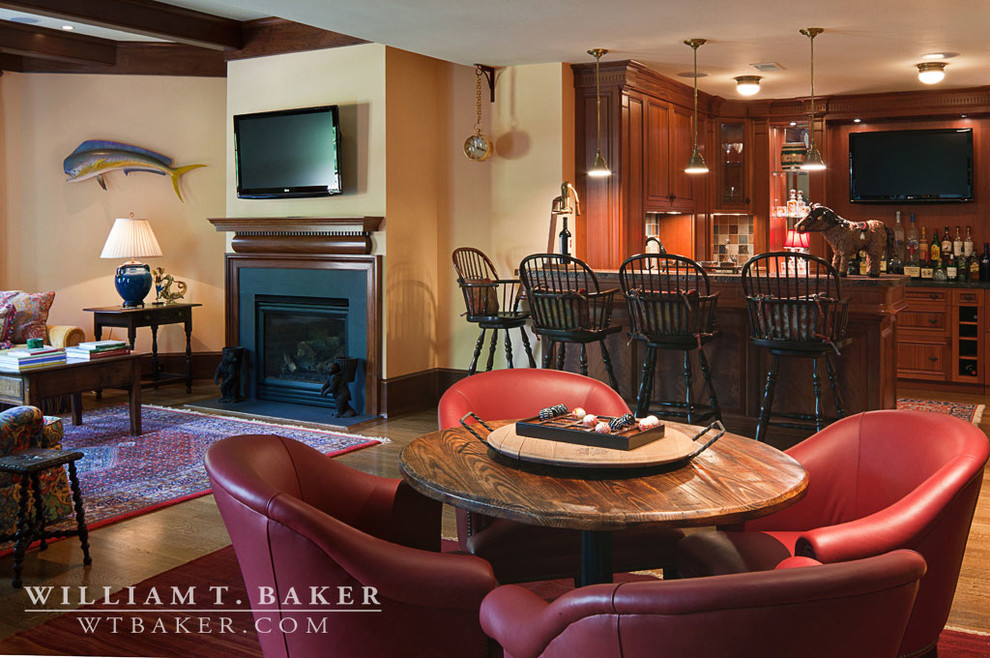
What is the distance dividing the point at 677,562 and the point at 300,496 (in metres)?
1.02

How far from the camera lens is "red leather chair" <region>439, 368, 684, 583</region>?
239cm

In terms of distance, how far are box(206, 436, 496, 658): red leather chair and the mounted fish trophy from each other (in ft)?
20.5

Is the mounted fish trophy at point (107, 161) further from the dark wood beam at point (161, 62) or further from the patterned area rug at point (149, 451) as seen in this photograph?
the patterned area rug at point (149, 451)

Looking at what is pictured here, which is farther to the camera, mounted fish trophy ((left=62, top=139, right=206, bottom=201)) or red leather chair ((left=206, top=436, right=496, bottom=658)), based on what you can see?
mounted fish trophy ((left=62, top=139, right=206, bottom=201))

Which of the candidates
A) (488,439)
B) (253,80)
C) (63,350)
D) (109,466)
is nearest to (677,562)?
(488,439)

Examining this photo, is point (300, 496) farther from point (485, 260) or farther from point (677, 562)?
point (485, 260)

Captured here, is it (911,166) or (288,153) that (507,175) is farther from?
(911,166)

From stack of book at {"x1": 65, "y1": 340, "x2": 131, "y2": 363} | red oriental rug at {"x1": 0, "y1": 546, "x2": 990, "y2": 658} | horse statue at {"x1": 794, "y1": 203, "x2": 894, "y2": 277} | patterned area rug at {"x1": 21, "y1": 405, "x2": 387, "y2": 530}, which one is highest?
horse statue at {"x1": 794, "y1": 203, "x2": 894, "y2": 277}

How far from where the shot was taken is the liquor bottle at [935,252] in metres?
7.50

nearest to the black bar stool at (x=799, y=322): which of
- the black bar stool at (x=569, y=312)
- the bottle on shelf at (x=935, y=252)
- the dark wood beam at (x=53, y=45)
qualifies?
the black bar stool at (x=569, y=312)

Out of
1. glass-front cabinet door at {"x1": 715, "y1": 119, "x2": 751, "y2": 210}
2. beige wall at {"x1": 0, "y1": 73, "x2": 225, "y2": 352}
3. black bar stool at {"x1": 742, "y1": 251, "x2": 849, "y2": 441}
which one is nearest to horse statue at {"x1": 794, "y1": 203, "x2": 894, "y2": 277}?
black bar stool at {"x1": 742, "y1": 251, "x2": 849, "y2": 441}

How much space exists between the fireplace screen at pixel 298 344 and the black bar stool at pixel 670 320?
238cm

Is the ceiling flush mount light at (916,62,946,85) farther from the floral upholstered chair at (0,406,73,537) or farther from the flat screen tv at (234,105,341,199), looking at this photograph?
the floral upholstered chair at (0,406,73,537)

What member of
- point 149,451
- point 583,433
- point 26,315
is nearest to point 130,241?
point 26,315
